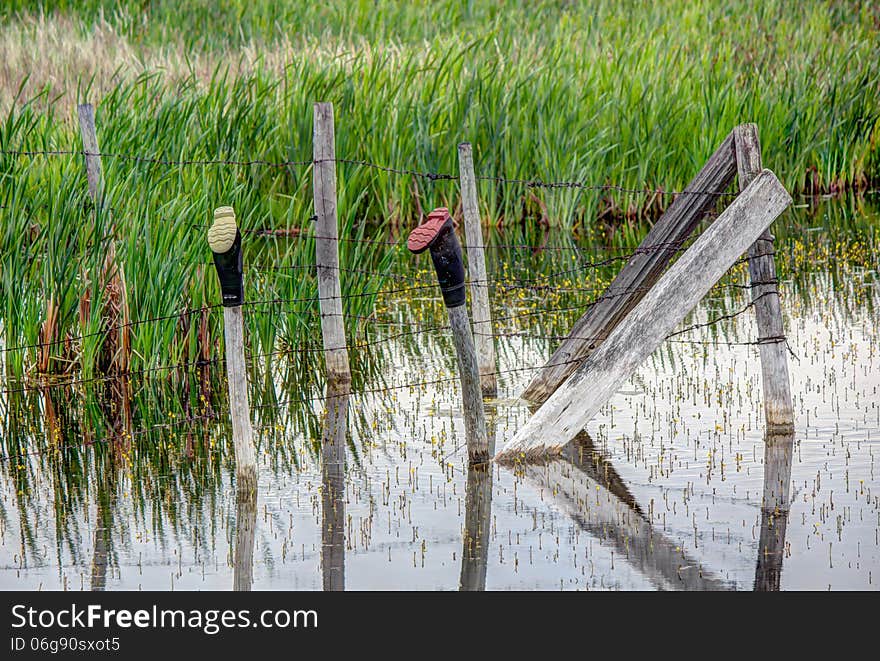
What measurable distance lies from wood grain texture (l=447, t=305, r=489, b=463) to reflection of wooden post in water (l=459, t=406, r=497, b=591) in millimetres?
106

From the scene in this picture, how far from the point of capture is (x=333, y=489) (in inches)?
298

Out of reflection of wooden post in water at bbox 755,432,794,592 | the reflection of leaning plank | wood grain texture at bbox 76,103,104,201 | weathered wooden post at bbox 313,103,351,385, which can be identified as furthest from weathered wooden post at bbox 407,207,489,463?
wood grain texture at bbox 76,103,104,201

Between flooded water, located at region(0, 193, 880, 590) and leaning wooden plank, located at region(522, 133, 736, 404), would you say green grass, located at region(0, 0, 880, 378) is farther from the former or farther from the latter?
leaning wooden plank, located at region(522, 133, 736, 404)

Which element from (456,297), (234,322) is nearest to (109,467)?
(234,322)

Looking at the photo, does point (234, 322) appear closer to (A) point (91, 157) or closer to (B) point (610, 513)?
(B) point (610, 513)

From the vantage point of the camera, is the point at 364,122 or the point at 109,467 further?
the point at 364,122

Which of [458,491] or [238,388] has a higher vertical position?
[238,388]

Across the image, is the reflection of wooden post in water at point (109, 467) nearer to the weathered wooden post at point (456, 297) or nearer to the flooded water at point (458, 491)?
the flooded water at point (458, 491)

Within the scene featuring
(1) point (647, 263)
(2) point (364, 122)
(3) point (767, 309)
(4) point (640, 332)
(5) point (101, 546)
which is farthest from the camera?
(2) point (364, 122)

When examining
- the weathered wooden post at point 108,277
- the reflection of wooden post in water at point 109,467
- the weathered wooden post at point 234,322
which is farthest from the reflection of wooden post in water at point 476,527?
the weathered wooden post at point 108,277

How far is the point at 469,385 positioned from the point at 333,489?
38.6 inches

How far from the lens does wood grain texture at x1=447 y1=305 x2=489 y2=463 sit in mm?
7477

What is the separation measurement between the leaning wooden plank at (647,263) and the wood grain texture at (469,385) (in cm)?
143

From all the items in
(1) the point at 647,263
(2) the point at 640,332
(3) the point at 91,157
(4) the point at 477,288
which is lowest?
(2) the point at 640,332
